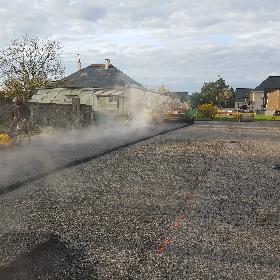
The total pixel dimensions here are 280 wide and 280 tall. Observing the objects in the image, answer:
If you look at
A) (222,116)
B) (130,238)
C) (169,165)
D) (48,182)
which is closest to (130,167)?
(169,165)

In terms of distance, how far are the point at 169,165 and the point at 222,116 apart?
1553 inches

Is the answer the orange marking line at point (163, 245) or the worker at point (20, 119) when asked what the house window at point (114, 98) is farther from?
the orange marking line at point (163, 245)

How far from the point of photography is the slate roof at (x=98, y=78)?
47094 millimetres

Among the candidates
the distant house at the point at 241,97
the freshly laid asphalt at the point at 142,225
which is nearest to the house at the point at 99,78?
the freshly laid asphalt at the point at 142,225

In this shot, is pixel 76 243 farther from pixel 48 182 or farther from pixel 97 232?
pixel 48 182

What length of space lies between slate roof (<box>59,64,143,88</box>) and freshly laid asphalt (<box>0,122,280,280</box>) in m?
37.4

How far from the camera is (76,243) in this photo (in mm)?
5145

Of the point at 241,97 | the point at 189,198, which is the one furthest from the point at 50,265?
the point at 241,97

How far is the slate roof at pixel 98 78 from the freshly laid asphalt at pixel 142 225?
37398 millimetres

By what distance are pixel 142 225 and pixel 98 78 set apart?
146 ft

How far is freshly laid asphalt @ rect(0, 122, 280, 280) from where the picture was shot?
441 cm

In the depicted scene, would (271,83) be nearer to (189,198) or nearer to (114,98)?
(114,98)

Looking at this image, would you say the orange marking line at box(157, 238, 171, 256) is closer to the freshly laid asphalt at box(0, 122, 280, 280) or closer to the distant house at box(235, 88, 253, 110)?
the freshly laid asphalt at box(0, 122, 280, 280)

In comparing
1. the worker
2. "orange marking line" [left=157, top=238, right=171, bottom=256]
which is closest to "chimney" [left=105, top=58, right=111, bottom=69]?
the worker
